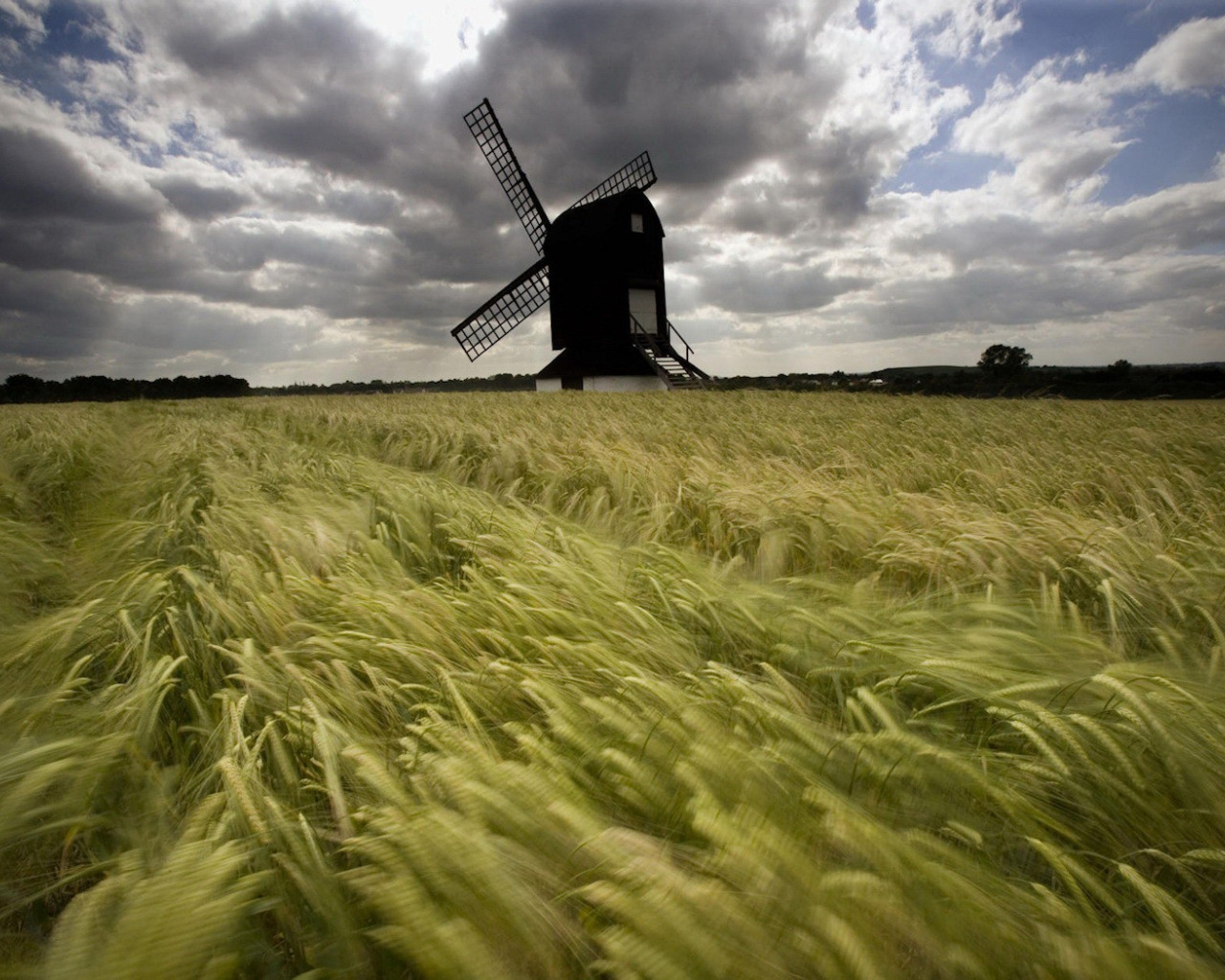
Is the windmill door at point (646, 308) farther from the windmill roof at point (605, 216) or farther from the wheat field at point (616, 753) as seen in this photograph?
the wheat field at point (616, 753)

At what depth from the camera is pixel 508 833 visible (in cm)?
92

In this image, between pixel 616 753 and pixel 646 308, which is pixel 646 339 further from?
pixel 616 753

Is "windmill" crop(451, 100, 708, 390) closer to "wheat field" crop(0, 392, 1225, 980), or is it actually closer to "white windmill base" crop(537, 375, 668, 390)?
"white windmill base" crop(537, 375, 668, 390)

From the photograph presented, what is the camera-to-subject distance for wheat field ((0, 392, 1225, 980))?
0.75 metres

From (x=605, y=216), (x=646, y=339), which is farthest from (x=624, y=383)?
(x=605, y=216)

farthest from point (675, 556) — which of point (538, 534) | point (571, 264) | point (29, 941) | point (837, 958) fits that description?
point (571, 264)

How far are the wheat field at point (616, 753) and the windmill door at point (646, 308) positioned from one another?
22.3 meters

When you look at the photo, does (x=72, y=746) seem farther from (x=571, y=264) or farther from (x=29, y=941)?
(x=571, y=264)

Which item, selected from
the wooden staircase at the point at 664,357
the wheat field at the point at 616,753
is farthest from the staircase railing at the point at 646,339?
the wheat field at the point at 616,753

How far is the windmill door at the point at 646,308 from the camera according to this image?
24172 mm

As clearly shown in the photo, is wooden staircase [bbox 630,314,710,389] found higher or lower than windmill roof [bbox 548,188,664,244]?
lower

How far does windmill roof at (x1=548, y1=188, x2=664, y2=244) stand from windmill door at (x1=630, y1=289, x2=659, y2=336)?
8.08ft

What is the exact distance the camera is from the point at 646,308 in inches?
973

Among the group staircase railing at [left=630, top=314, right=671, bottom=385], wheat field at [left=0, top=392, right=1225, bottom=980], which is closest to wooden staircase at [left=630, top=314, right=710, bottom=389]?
staircase railing at [left=630, top=314, right=671, bottom=385]
